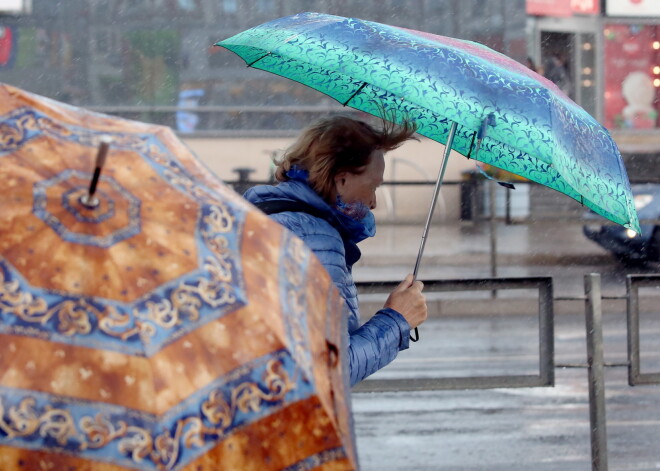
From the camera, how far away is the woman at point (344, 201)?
3.19 metres

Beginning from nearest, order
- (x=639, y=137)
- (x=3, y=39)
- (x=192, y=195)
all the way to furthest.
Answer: (x=192, y=195)
(x=3, y=39)
(x=639, y=137)

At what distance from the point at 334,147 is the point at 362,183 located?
0.40 ft

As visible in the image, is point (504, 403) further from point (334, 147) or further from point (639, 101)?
point (639, 101)

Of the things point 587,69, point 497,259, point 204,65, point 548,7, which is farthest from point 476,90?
point 587,69

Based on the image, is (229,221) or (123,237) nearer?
(123,237)

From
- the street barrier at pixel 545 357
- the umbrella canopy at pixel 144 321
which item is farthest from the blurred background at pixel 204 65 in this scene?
the umbrella canopy at pixel 144 321

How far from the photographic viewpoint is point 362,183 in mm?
3352

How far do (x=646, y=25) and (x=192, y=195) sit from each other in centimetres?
2354

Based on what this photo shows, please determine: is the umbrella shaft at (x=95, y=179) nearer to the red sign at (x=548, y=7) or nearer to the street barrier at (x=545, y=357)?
the street barrier at (x=545, y=357)

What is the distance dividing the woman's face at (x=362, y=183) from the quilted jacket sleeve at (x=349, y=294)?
0.14 m

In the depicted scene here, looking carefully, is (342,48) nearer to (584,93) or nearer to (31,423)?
(31,423)

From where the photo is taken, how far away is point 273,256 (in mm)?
2324

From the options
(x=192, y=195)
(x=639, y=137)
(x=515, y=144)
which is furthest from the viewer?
(x=639, y=137)

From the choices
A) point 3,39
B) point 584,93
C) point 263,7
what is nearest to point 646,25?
point 584,93
